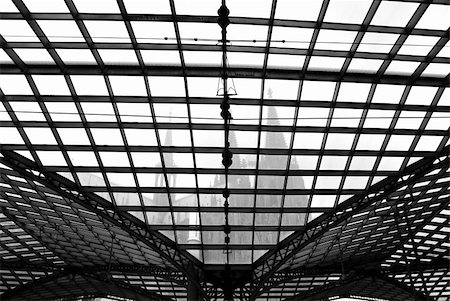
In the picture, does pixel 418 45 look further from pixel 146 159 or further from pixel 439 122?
pixel 146 159

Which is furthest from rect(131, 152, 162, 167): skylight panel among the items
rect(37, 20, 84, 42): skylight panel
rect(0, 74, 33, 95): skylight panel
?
rect(37, 20, 84, 42): skylight panel

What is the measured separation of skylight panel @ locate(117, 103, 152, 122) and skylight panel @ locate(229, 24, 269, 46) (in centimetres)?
633

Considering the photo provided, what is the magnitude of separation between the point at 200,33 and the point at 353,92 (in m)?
8.87

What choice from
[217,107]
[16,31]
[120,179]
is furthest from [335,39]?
[120,179]

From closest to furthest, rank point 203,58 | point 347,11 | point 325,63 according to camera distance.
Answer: point 347,11 → point 203,58 → point 325,63

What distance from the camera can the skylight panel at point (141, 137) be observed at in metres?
21.7

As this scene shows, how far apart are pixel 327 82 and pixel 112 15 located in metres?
10.9

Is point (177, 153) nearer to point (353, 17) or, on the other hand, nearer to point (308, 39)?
point (308, 39)

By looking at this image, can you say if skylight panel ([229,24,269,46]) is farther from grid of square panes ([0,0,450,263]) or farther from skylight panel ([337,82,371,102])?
skylight panel ([337,82,371,102])

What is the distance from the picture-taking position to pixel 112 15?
1588cm

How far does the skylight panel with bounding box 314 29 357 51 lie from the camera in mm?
16781

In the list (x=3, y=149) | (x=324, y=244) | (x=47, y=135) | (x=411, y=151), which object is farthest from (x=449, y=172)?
(x=3, y=149)

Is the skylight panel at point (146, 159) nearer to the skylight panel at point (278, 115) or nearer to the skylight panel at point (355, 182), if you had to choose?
the skylight panel at point (278, 115)

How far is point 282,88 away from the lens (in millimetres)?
19516
